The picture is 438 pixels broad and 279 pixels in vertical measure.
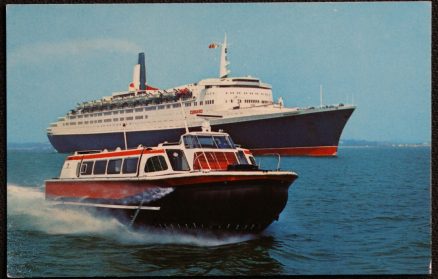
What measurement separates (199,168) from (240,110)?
14.8 feet

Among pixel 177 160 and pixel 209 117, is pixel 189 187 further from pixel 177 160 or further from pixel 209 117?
pixel 209 117

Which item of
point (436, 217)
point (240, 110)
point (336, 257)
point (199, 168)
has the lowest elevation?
point (336, 257)

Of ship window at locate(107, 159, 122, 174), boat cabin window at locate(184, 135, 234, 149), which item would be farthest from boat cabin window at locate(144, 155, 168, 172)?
ship window at locate(107, 159, 122, 174)

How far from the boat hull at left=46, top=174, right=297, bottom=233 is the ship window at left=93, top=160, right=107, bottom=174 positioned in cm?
57

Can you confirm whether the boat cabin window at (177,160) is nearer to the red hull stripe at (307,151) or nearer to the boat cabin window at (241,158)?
the boat cabin window at (241,158)

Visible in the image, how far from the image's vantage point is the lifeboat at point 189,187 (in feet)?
21.6

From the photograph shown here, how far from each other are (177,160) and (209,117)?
14.8ft

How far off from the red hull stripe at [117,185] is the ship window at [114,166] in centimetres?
20

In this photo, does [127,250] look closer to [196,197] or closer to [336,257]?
[196,197]

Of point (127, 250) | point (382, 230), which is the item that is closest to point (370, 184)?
point (382, 230)

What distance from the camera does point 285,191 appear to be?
273 inches

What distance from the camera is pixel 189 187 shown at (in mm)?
6582

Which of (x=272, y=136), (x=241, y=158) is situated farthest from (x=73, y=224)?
(x=272, y=136)

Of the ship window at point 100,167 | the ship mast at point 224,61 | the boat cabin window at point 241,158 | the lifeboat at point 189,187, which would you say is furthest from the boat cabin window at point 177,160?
the ship mast at point 224,61
